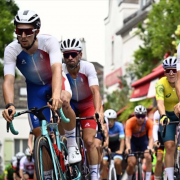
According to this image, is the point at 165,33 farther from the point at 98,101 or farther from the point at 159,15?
the point at 98,101

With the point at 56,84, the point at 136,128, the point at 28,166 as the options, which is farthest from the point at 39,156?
the point at 28,166

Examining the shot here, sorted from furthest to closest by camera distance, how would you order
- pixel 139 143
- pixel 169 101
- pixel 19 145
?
pixel 19 145 < pixel 139 143 < pixel 169 101

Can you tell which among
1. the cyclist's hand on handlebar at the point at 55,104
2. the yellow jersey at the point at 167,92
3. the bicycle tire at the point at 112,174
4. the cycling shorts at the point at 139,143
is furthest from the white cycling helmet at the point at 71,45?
the cycling shorts at the point at 139,143

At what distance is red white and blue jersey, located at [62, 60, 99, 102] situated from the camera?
12.0 m

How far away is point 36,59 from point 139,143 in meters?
8.21

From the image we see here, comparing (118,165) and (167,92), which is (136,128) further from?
(167,92)

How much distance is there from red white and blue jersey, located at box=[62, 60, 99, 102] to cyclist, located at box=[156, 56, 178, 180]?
109 cm

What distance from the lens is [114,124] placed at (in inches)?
731

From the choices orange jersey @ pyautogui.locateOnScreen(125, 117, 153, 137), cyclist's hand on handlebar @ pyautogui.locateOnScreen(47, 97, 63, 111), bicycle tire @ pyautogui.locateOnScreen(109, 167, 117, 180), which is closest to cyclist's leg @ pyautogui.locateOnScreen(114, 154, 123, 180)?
bicycle tire @ pyautogui.locateOnScreen(109, 167, 117, 180)

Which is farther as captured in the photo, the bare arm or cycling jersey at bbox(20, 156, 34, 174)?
cycling jersey at bbox(20, 156, 34, 174)

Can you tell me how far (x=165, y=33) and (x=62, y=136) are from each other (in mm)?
16612

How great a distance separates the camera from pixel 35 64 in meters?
9.62

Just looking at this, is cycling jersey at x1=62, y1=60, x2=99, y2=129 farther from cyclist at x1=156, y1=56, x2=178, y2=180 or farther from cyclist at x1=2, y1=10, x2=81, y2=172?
cyclist at x1=2, y1=10, x2=81, y2=172

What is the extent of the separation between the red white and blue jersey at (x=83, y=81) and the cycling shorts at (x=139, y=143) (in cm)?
494
